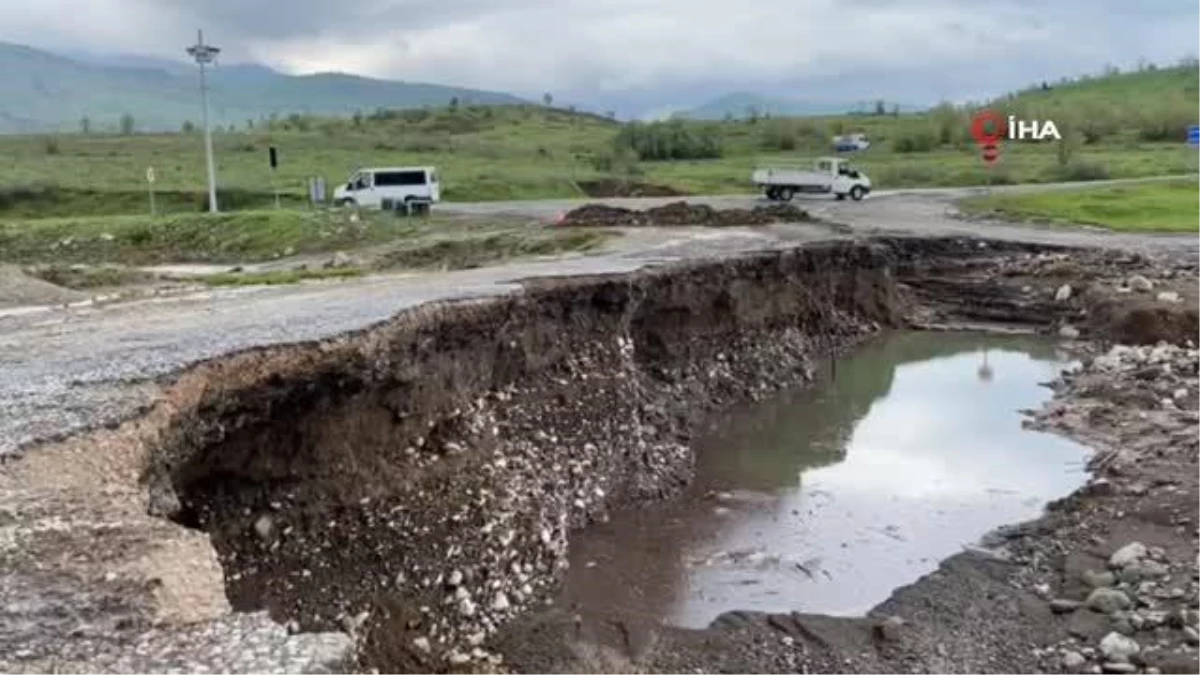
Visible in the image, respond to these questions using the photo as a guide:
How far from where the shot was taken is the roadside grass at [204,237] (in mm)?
38844

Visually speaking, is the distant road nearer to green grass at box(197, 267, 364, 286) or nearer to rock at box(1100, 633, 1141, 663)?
green grass at box(197, 267, 364, 286)

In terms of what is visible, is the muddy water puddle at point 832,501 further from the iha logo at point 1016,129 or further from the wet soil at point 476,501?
the iha logo at point 1016,129

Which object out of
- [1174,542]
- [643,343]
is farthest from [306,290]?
[1174,542]

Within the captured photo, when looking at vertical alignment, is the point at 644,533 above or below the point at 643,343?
below

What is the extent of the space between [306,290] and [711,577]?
377 inches

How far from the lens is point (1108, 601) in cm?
1203

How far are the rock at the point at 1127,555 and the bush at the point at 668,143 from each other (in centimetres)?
6556

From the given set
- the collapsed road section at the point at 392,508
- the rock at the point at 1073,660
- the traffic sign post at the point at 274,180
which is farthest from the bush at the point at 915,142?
the rock at the point at 1073,660

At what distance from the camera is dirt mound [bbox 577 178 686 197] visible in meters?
52.6

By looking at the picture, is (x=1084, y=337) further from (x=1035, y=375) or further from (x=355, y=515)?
(x=355, y=515)

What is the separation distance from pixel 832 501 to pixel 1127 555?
4564mm

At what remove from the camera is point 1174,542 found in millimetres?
13859

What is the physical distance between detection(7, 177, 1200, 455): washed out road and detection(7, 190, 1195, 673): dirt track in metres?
0.06

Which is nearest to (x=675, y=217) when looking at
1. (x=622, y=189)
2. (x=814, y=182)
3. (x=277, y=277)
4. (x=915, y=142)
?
(x=277, y=277)
